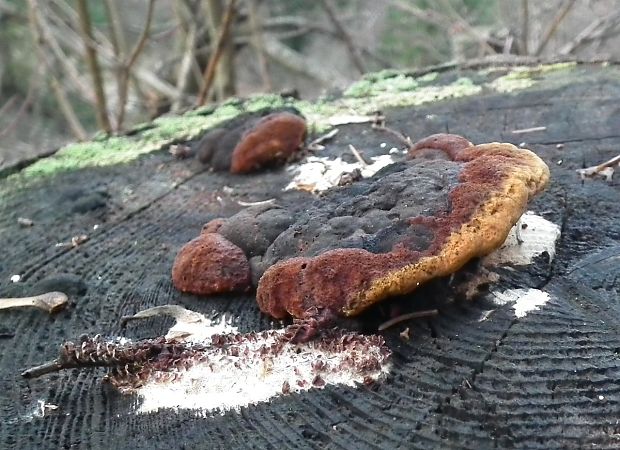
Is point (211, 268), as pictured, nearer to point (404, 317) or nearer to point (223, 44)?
point (404, 317)

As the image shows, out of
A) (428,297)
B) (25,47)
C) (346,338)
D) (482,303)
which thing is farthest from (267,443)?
(25,47)

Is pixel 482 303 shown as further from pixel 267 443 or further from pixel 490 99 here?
pixel 490 99

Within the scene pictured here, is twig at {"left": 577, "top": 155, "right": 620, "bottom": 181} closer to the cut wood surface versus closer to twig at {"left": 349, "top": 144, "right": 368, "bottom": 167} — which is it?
the cut wood surface

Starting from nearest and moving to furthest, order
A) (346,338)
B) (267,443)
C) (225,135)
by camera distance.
Result: (267,443), (346,338), (225,135)

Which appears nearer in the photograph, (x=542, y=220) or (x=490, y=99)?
(x=542, y=220)

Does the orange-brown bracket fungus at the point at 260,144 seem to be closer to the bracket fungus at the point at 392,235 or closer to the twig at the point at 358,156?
the twig at the point at 358,156

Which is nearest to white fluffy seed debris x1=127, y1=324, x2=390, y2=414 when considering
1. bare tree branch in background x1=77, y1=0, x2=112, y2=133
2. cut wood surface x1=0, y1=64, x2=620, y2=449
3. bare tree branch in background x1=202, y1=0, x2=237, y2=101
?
cut wood surface x1=0, y1=64, x2=620, y2=449
